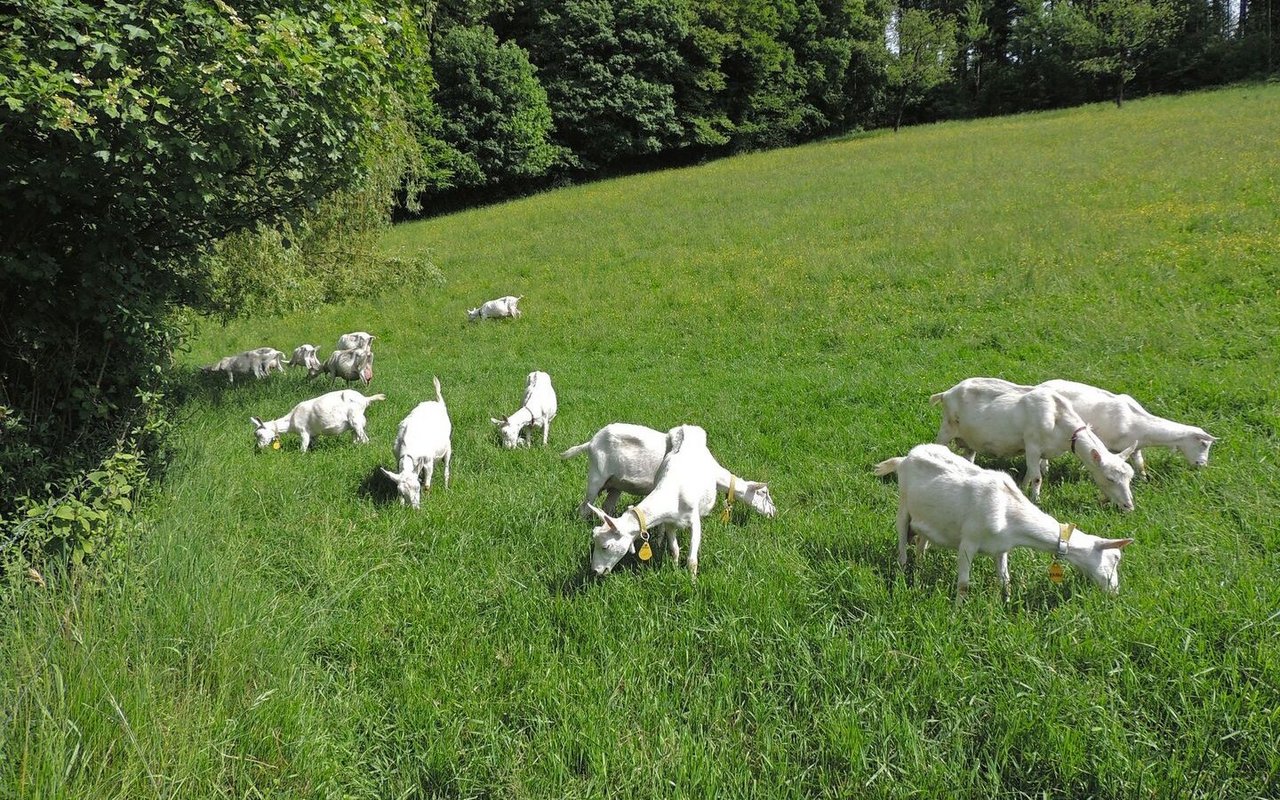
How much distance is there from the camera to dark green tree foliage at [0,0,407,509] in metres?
4.41

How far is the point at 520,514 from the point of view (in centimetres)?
608

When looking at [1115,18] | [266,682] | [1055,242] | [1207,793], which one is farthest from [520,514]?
[1115,18]

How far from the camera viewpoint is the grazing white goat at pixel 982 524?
166 inches

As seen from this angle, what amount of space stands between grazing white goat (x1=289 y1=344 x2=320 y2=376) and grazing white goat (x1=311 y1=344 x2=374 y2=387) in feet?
3.49

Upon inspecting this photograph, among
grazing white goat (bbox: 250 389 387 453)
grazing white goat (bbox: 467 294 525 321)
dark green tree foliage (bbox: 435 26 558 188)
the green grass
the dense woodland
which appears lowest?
the green grass

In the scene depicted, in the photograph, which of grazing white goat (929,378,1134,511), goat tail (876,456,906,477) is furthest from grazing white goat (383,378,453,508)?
grazing white goat (929,378,1134,511)

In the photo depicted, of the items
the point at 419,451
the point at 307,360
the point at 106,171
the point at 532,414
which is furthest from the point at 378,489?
the point at 307,360

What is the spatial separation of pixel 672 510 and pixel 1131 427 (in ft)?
15.7

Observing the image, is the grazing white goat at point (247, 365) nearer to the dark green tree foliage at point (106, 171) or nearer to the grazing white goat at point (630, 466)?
the dark green tree foliage at point (106, 171)

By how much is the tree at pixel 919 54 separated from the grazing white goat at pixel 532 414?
48.1m

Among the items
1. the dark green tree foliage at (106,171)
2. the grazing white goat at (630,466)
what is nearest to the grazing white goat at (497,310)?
the dark green tree foliage at (106,171)

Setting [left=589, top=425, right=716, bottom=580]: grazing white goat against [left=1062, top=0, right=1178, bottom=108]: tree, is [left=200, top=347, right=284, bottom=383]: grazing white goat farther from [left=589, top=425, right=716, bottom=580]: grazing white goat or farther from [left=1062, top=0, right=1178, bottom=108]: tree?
[left=1062, top=0, right=1178, bottom=108]: tree

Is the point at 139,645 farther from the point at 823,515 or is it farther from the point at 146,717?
the point at 823,515

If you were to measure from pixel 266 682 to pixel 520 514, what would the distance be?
2.71m
